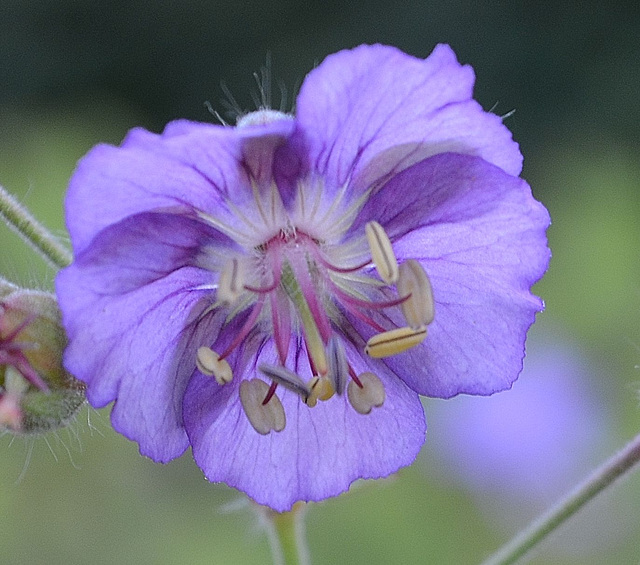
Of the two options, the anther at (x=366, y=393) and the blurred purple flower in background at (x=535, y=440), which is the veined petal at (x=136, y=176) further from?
the blurred purple flower in background at (x=535, y=440)

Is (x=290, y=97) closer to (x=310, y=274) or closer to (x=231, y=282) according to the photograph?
(x=310, y=274)

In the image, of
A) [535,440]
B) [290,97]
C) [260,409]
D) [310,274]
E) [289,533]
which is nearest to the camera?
[260,409]

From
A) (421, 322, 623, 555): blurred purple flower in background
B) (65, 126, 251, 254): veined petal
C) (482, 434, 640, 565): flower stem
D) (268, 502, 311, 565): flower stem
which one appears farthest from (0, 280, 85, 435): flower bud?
(421, 322, 623, 555): blurred purple flower in background

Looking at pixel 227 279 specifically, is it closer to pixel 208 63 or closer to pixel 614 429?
pixel 614 429

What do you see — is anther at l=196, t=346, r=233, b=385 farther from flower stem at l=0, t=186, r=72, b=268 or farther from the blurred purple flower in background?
the blurred purple flower in background

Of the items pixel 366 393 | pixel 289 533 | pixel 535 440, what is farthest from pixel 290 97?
pixel 366 393

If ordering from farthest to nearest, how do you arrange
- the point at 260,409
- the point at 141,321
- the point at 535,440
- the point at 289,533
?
1. the point at 535,440
2. the point at 289,533
3. the point at 260,409
4. the point at 141,321

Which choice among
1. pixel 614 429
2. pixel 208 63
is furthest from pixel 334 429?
pixel 208 63
